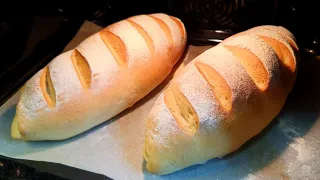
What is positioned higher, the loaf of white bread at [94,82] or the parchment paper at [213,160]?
the loaf of white bread at [94,82]

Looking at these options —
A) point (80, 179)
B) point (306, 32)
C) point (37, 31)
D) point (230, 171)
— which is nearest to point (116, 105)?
point (80, 179)

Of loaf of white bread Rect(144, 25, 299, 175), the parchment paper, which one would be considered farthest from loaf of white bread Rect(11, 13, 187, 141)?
loaf of white bread Rect(144, 25, 299, 175)

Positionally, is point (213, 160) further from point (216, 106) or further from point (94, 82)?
point (94, 82)

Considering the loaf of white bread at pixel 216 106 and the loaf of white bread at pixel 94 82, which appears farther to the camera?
the loaf of white bread at pixel 94 82

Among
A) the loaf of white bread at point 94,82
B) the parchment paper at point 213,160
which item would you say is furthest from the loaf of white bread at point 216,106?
the loaf of white bread at point 94,82

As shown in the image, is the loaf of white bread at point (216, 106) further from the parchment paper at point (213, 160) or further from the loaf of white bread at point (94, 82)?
the loaf of white bread at point (94, 82)

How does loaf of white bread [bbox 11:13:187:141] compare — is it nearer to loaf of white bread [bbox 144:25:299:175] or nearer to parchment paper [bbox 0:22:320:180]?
parchment paper [bbox 0:22:320:180]

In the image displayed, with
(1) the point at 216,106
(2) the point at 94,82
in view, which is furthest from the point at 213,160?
(2) the point at 94,82
